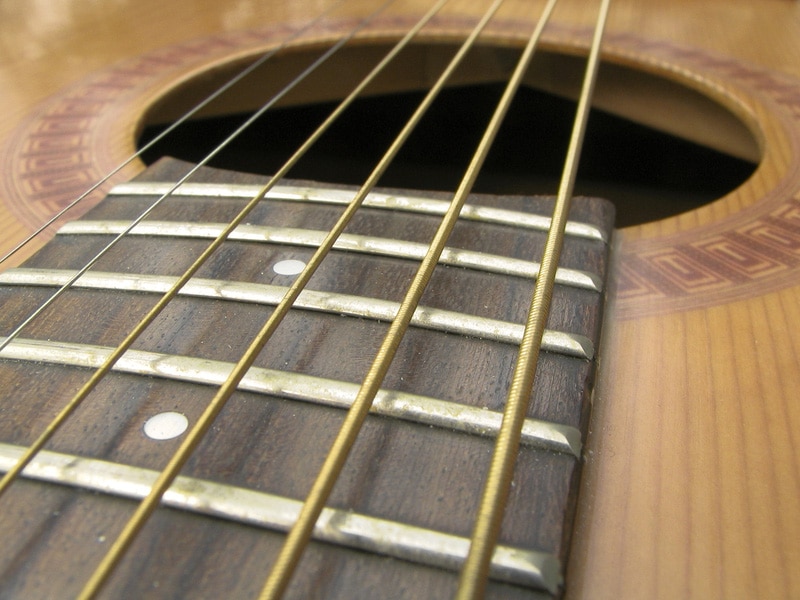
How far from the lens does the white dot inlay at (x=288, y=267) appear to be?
58 cm

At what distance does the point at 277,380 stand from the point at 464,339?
0.44 ft

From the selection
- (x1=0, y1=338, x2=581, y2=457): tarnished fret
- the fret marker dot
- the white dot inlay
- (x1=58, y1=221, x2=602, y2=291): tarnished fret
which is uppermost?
(x1=58, y1=221, x2=602, y2=291): tarnished fret

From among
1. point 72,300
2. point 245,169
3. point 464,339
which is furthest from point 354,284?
point 245,169

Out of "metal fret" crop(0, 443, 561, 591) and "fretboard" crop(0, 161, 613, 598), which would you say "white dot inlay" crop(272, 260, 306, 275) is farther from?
"metal fret" crop(0, 443, 561, 591)

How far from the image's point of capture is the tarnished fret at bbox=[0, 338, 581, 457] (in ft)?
1.38

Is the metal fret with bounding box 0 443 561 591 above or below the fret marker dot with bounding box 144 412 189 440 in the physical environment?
below

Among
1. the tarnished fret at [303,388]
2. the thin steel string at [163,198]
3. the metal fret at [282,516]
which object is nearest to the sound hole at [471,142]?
the thin steel string at [163,198]

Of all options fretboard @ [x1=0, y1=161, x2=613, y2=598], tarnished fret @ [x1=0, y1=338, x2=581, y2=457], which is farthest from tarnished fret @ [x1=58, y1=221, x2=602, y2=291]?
tarnished fret @ [x1=0, y1=338, x2=581, y2=457]

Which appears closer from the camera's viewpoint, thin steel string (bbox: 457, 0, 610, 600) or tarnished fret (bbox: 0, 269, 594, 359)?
thin steel string (bbox: 457, 0, 610, 600)

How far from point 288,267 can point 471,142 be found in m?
0.86

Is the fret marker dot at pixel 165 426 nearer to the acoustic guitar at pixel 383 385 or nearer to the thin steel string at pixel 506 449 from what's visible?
the acoustic guitar at pixel 383 385

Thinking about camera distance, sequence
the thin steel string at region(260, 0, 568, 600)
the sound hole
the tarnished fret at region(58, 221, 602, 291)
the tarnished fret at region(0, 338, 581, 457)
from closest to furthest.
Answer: the thin steel string at region(260, 0, 568, 600), the tarnished fret at region(0, 338, 581, 457), the tarnished fret at region(58, 221, 602, 291), the sound hole

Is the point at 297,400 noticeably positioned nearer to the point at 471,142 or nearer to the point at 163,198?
the point at 163,198

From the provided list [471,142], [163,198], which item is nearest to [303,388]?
[163,198]
